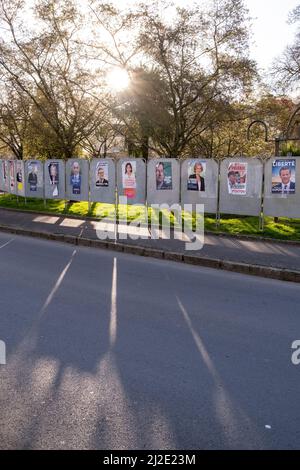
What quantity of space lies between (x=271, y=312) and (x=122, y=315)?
6.15 ft

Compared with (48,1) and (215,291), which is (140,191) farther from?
(48,1)

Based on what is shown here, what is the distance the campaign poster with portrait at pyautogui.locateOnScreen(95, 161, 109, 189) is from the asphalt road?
24.6 ft

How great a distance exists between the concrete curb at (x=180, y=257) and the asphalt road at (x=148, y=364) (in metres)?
0.31

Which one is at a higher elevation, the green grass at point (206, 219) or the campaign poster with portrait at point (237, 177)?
the campaign poster with portrait at point (237, 177)

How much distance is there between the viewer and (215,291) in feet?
23.0

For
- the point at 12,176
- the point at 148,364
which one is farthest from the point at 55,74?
the point at 148,364

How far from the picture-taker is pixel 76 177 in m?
15.9

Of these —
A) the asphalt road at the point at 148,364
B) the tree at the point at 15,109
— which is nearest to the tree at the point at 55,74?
the tree at the point at 15,109

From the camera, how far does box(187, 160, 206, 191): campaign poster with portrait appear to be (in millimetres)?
12453

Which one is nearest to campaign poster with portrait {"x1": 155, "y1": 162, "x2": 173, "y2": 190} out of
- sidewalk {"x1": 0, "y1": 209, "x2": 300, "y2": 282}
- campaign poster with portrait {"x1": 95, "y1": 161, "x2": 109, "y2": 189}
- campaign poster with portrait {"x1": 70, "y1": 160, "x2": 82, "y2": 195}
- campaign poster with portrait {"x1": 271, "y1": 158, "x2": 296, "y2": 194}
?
sidewalk {"x1": 0, "y1": 209, "x2": 300, "y2": 282}

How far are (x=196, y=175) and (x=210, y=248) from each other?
3.38m

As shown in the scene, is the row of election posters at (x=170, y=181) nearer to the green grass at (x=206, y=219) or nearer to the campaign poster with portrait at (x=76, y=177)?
the campaign poster with portrait at (x=76, y=177)

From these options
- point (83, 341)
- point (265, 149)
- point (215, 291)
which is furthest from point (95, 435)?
point (265, 149)

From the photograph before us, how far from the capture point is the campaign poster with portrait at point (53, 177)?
16.8 metres
